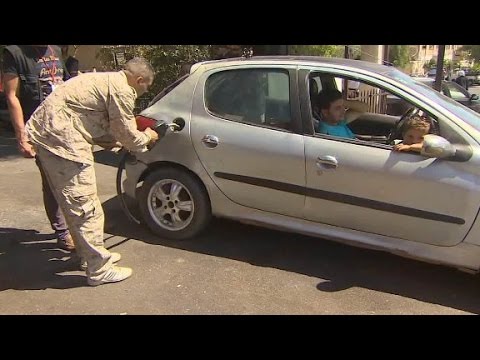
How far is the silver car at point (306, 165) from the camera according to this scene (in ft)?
10.4

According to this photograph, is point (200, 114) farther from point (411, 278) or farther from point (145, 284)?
→ point (411, 278)

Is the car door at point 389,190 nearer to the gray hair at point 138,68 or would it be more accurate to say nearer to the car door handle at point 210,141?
the car door handle at point 210,141

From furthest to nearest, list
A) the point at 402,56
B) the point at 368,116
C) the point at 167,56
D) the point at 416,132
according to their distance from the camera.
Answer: the point at 402,56, the point at 167,56, the point at 368,116, the point at 416,132

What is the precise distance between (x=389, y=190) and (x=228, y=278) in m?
1.36

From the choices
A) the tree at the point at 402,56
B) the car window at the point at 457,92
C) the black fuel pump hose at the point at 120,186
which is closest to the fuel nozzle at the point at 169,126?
the black fuel pump hose at the point at 120,186

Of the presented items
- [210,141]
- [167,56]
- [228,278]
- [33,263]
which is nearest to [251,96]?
[210,141]

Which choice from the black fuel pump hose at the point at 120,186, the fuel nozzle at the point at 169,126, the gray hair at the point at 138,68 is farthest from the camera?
the black fuel pump hose at the point at 120,186

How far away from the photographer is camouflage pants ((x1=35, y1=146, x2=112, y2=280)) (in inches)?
126

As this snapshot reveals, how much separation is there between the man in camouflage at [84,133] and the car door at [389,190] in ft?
4.43

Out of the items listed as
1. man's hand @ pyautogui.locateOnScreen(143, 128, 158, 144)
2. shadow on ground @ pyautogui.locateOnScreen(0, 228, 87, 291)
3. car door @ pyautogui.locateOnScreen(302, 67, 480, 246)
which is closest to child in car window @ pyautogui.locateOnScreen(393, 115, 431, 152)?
car door @ pyautogui.locateOnScreen(302, 67, 480, 246)

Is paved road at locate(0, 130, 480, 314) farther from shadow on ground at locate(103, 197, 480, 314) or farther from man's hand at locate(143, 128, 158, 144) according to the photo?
man's hand at locate(143, 128, 158, 144)

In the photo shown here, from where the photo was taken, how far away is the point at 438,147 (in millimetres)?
3086

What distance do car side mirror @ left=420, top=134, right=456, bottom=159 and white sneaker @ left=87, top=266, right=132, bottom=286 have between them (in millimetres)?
2346

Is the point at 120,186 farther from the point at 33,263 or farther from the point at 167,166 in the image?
the point at 33,263
